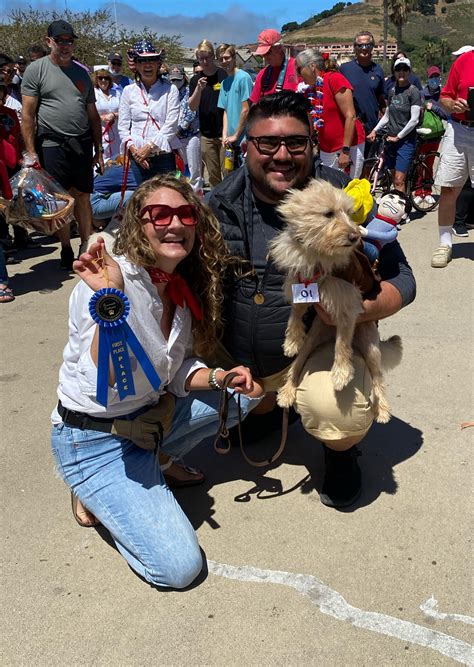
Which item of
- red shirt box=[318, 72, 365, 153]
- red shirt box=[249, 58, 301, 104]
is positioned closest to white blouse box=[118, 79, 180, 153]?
red shirt box=[249, 58, 301, 104]

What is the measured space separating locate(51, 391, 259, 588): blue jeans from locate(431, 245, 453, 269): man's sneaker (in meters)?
4.47

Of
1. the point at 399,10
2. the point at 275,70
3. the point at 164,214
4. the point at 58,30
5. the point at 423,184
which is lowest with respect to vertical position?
the point at 423,184

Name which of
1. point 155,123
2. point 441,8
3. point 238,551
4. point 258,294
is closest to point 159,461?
point 238,551

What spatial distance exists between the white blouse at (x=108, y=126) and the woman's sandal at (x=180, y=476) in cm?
713

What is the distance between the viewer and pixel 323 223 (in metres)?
2.20

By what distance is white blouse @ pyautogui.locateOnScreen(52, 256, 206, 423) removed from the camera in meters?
2.33

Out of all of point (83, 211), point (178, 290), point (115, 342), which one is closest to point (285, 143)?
point (178, 290)

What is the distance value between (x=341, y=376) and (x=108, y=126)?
25.4 feet

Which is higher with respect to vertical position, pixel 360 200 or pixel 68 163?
pixel 360 200

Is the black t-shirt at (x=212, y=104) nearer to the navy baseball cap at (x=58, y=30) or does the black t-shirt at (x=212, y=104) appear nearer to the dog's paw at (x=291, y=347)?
the navy baseball cap at (x=58, y=30)

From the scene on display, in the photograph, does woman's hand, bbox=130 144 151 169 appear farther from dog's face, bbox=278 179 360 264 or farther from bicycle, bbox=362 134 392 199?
bicycle, bbox=362 134 392 199

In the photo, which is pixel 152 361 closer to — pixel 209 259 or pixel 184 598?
pixel 209 259

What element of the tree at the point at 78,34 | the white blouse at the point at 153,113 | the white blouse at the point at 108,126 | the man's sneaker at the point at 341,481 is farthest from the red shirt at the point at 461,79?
the tree at the point at 78,34

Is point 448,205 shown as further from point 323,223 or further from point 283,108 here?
point 323,223
